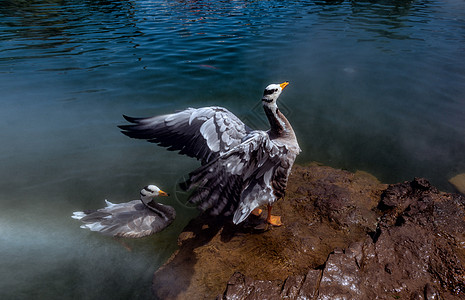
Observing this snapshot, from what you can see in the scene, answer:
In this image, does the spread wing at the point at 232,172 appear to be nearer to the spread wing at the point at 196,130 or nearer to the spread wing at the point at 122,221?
the spread wing at the point at 196,130

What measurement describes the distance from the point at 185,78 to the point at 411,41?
11960 mm

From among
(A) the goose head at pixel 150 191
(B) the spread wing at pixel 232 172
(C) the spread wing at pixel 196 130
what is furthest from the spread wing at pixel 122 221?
(B) the spread wing at pixel 232 172

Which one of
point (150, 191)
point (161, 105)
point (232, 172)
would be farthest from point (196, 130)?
point (161, 105)

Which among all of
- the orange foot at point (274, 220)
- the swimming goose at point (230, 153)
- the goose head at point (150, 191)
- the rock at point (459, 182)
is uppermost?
the swimming goose at point (230, 153)

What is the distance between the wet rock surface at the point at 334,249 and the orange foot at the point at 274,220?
128 millimetres

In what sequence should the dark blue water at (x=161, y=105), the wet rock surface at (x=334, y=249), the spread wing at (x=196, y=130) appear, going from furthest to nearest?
the dark blue water at (x=161, y=105)
the spread wing at (x=196, y=130)
the wet rock surface at (x=334, y=249)

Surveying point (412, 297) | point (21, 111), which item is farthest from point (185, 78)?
point (412, 297)

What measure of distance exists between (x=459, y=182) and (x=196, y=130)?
602 centimetres

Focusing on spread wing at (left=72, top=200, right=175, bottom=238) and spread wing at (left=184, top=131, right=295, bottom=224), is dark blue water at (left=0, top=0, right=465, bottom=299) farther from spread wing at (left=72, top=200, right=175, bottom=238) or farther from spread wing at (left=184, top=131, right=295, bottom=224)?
spread wing at (left=184, top=131, right=295, bottom=224)

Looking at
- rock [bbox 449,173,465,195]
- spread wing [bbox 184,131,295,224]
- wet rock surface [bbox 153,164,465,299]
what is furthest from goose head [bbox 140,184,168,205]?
rock [bbox 449,173,465,195]

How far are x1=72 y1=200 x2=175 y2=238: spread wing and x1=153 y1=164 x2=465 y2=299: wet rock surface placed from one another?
0.76 meters

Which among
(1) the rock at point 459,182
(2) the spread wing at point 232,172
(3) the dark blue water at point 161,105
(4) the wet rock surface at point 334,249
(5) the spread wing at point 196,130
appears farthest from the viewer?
(1) the rock at point 459,182

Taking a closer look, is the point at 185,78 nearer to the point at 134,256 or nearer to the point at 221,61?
the point at 221,61

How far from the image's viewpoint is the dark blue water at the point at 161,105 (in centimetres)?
512
